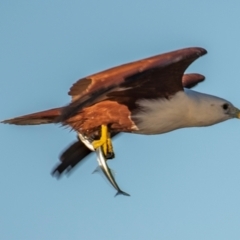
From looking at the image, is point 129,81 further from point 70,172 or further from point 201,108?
point 70,172

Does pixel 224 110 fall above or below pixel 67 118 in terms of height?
below

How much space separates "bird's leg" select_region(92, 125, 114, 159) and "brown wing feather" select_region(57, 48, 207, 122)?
25.4 inches

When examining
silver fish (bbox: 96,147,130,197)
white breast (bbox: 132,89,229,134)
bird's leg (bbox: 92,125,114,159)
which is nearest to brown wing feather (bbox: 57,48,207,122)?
white breast (bbox: 132,89,229,134)

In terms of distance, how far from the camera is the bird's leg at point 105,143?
46.8 feet

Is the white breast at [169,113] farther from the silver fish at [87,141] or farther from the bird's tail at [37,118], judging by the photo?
the bird's tail at [37,118]

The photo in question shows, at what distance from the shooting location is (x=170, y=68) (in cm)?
1352

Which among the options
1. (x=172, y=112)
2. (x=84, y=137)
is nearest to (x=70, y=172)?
(x=84, y=137)

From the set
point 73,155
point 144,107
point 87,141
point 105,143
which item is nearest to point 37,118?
point 87,141

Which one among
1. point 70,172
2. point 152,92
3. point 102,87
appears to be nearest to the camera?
point 102,87

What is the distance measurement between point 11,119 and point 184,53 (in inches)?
98.3

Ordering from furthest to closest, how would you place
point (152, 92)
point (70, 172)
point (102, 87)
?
point (70, 172), point (152, 92), point (102, 87)

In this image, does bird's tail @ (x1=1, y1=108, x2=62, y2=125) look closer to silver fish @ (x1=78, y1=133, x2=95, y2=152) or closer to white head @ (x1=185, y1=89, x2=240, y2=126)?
silver fish @ (x1=78, y1=133, x2=95, y2=152)

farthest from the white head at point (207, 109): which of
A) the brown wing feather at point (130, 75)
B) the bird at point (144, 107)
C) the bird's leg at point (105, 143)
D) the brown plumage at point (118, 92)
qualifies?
the bird's leg at point (105, 143)

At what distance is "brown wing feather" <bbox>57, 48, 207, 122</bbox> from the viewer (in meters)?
13.0
